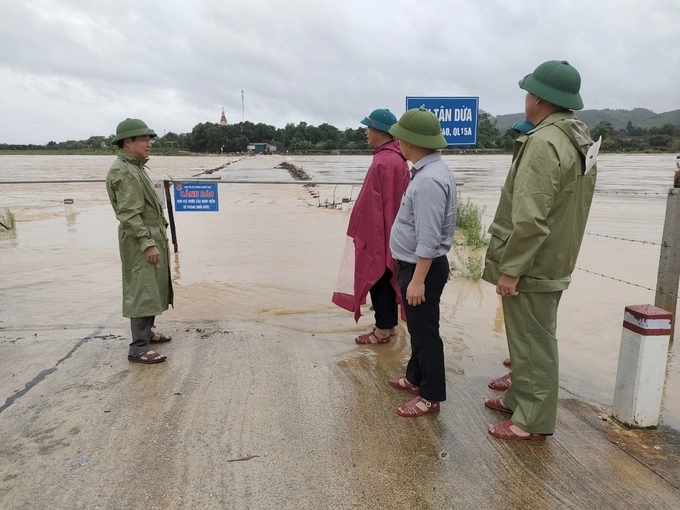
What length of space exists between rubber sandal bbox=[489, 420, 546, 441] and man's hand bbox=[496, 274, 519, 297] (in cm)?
83

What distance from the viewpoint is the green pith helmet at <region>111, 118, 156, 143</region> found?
393 centimetres

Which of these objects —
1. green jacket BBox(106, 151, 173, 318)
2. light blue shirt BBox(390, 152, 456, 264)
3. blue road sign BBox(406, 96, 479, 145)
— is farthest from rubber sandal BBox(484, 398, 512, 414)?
blue road sign BBox(406, 96, 479, 145)

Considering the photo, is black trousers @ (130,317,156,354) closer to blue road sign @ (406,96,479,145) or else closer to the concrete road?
the concrete road

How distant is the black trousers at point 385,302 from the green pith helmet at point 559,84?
6.40 feet

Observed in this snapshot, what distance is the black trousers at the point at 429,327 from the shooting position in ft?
10.0

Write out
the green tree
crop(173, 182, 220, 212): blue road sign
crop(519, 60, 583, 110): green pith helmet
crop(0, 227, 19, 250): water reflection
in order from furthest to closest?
the green tree, crop(0, 227, 19, 250): water reflection, crop(173, 182, 220, 212): blue road sign, crop(519, 60, 583, 110): green pith helmet

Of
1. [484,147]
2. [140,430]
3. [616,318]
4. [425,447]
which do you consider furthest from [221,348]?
[484,147]

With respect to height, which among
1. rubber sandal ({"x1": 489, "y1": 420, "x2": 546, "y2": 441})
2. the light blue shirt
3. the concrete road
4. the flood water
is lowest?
the flood water

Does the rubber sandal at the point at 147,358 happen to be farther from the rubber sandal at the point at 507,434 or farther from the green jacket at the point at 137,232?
the rubber sandal at the point at 507,434

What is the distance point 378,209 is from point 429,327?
1.24 meters

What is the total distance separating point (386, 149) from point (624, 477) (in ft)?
8.79

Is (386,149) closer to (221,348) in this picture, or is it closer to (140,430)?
(221,348)

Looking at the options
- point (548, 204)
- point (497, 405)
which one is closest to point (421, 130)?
point (548, 204)

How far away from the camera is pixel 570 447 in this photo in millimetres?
2879
